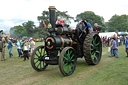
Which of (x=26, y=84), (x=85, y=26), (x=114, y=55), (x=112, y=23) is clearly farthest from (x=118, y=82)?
(x=112, y=23)

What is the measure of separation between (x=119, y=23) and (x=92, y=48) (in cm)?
6700

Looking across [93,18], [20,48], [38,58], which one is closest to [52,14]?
[38,58]

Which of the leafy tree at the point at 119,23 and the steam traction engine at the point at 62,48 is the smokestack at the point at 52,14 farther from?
the leafy tree at the point at 119,23

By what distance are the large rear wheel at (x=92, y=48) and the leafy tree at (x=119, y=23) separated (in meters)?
62.5

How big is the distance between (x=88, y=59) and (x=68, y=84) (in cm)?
224

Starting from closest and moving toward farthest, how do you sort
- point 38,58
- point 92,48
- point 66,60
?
point 66,60
point 38,58
point 92,48

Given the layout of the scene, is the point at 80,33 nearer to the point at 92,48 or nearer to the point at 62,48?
the point at 92,48

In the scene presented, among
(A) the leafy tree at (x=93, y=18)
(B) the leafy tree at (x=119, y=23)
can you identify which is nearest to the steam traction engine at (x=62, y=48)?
(A) the leafy tree at (x=93, y=18)

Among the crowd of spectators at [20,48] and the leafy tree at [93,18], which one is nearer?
the crowd of spectators at [20,48]

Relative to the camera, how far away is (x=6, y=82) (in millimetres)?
4793

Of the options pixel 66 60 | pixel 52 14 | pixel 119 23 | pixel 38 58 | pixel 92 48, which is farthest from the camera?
pixel 119 23

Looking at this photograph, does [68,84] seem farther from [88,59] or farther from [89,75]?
[88,59]

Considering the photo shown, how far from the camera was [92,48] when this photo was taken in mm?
6777

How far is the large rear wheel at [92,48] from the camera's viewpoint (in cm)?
609
